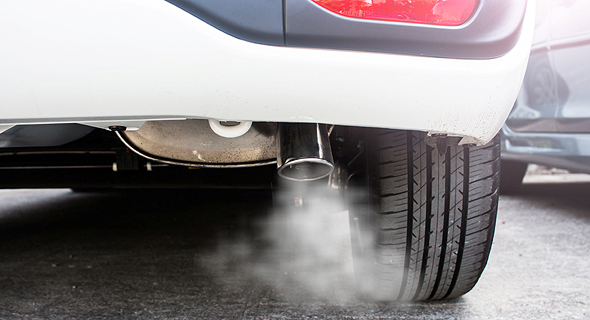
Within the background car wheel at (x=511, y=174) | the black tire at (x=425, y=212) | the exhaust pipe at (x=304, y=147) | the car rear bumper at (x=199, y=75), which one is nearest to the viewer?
the car rear bumper at (x=199, y=75)

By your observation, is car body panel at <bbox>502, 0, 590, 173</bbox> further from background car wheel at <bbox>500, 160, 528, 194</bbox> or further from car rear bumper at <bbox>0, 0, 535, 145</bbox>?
car rear bumper at <bbox>0, 0, 535, 145</bbox>

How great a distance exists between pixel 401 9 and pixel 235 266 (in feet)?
3.46

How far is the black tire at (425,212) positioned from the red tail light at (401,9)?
1.02 feet

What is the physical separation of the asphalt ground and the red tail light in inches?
28.6

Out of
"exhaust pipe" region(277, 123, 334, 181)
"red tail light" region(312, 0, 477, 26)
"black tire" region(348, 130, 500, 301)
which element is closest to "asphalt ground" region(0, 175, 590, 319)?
"black tire" region(348, 130, 500, 301)

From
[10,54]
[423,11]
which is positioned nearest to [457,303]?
[423,11]

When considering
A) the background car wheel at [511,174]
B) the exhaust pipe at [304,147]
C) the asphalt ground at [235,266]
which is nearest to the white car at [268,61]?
the exhaust pipe at [304,147]

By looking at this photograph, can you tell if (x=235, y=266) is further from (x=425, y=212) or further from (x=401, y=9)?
(x=401, y=9)

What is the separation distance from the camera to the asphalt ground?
1052 mm

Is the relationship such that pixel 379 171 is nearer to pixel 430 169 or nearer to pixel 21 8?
pixel 430 169

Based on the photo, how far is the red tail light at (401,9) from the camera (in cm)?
61

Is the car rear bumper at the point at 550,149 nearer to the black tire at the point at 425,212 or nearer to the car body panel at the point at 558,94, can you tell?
the car body panel at the point at 558,94

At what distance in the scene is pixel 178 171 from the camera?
1.37 metres

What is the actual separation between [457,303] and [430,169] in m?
0.44
